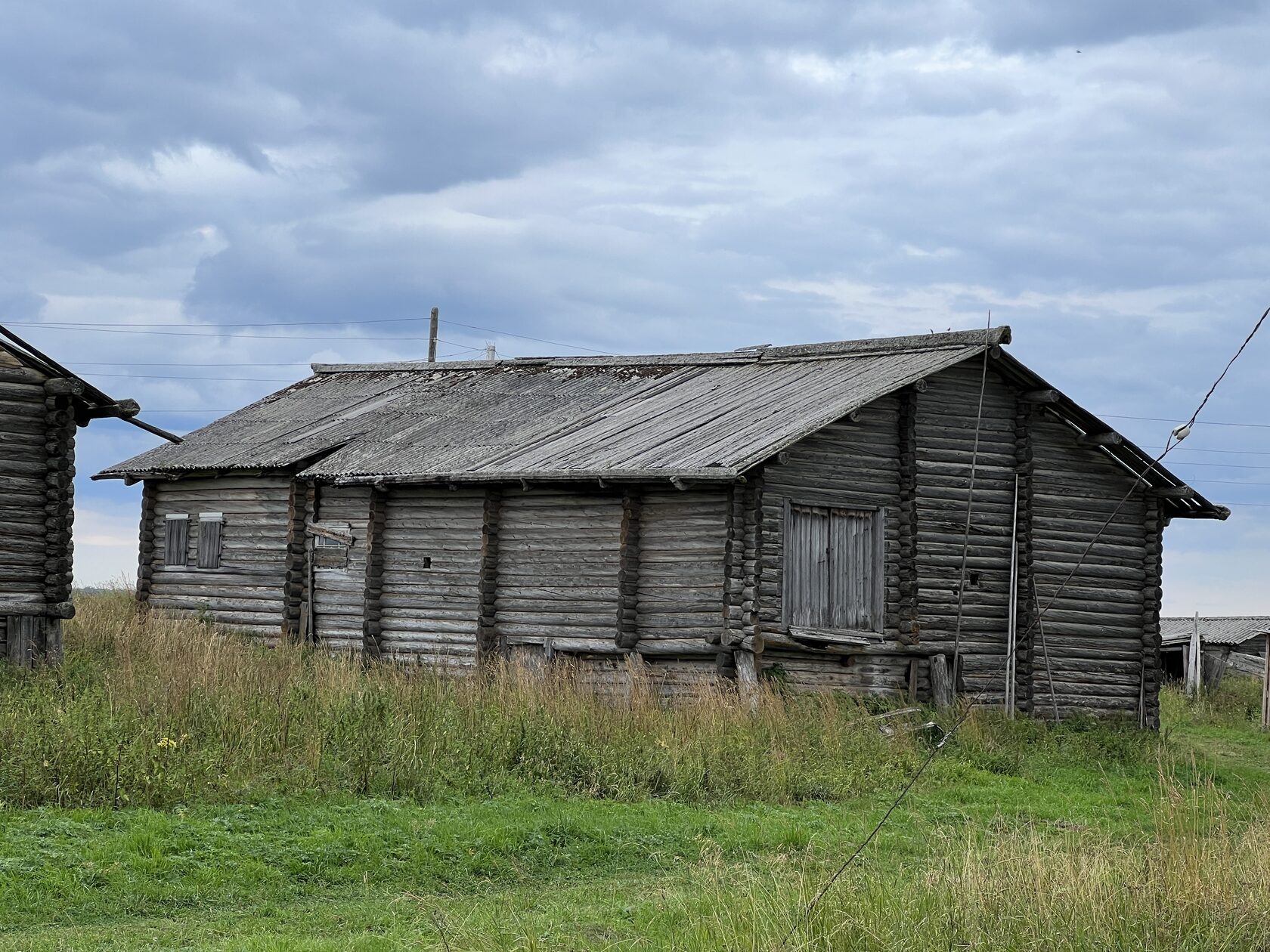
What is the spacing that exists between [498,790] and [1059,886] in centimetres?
544

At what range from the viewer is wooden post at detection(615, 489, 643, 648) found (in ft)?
66.3

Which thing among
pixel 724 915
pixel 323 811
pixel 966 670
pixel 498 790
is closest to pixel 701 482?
pixel 966 670

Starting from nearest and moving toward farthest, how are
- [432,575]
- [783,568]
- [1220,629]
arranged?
[783,568] < [432,575] < [1220,629]

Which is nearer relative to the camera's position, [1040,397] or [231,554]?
[1040,397]

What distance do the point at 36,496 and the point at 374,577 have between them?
6.08 metres

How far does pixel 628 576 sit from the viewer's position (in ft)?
66.4

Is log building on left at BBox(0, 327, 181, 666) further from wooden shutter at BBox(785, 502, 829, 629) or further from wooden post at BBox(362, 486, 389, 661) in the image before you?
wooden shutter at BBox(785, 502, 829, 629)

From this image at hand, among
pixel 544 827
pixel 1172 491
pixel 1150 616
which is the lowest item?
pixel 544 827

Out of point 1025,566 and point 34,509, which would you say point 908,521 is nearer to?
point 1025,566

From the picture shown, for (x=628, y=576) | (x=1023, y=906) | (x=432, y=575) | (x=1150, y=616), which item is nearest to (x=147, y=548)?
(x=432, y=575)

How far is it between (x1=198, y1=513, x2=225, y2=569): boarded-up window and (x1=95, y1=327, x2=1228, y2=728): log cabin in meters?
0.24

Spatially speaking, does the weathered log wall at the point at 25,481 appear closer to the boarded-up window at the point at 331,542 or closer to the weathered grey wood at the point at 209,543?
the boarded-up window at the point at 331,542

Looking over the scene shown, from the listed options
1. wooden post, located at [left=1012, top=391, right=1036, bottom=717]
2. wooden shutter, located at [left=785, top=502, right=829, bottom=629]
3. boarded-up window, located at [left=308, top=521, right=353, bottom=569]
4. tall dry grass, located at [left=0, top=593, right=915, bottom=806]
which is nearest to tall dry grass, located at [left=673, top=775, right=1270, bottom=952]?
tall dry grass, located at [left=0, top=593, right=915, bottom=806]

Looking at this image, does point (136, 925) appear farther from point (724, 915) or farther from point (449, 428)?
point (449, 428)
